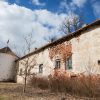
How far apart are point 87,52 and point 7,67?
2333 cm

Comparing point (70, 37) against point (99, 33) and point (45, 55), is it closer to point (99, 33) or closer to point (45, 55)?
point (99, 33)

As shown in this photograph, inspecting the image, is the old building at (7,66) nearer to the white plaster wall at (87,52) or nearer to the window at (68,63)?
the window at (68,63)

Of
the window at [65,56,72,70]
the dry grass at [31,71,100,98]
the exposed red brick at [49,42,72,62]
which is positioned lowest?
the dry grass at [31,71,100,98]

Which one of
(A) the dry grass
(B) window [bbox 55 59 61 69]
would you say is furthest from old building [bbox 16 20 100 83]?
(A) the dry grass

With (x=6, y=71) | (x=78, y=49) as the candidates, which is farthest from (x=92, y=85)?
(x=6, y=71)

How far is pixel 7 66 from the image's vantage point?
113 ft

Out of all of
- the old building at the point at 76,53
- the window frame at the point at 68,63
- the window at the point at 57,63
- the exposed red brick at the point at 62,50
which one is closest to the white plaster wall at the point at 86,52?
the old building at the point at 76,53

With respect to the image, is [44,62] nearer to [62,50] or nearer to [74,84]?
[62,50]

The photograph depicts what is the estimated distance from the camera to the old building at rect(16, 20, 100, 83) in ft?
43.4

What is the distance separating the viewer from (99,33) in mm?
13039

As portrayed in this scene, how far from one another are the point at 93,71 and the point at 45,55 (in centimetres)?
898

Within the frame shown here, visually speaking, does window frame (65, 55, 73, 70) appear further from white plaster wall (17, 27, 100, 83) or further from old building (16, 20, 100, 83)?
white plaster wall (17, 27, 100, 83)

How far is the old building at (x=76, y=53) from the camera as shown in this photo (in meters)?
13.2

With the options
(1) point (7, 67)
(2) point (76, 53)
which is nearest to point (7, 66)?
(1) point (7, 67)
